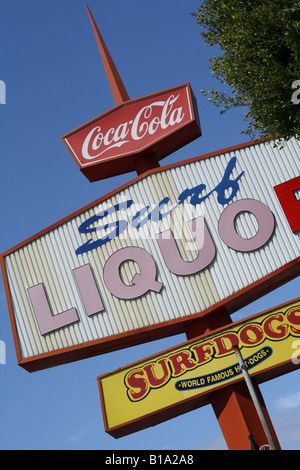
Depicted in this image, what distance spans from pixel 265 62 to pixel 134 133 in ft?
33.9

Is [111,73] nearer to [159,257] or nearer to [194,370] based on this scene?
[159,257]

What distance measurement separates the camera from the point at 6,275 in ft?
81.8

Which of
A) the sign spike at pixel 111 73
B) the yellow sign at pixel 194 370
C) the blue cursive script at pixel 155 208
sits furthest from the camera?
the sign spike at pixel 111 73

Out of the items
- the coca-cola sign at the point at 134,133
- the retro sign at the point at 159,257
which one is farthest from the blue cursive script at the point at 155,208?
the coca-cola sign at the point at 134,133

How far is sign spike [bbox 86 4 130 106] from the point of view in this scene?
2778 centimetres

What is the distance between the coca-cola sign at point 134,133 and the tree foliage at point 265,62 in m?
7.63

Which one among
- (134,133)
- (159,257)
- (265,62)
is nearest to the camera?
(265,62)

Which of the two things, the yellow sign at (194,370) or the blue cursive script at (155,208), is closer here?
the yellow sign at (194,370)

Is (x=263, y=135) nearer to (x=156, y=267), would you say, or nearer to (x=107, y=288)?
(x=156, y=267)

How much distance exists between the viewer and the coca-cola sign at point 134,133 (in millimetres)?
25781

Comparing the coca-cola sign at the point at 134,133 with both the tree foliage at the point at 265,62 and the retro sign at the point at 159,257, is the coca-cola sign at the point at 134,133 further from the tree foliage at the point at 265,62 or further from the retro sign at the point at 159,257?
the tree foliage at the point at 265,62

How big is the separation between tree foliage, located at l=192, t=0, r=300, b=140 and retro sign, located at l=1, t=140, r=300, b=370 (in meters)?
5.41

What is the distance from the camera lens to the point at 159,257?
23.3m

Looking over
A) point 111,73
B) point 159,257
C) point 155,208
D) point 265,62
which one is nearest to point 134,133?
point 111,73
